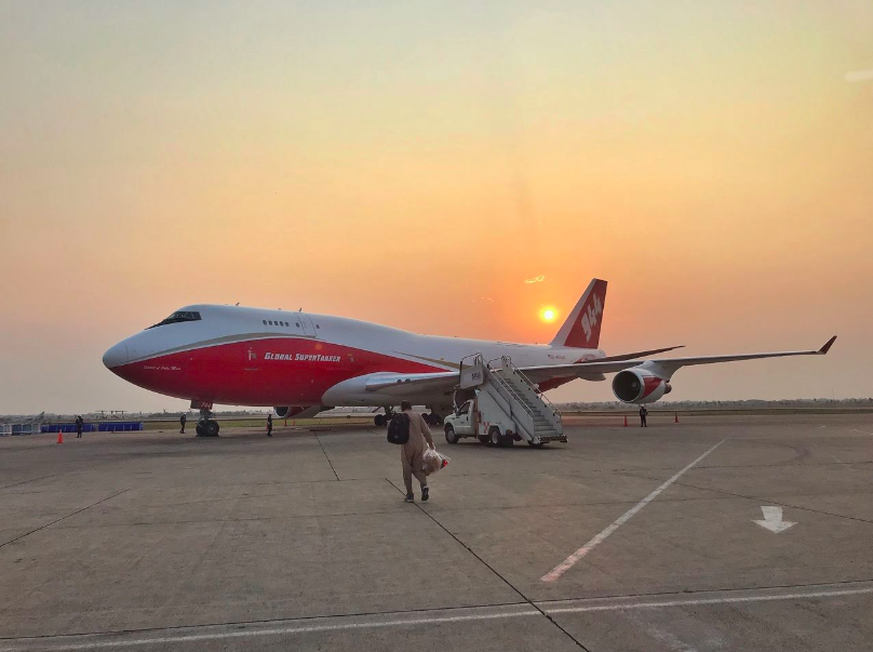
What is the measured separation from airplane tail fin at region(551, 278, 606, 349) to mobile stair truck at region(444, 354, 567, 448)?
83.0 feet

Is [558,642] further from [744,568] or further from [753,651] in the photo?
[744,568]

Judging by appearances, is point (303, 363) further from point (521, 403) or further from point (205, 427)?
point (521, 403)

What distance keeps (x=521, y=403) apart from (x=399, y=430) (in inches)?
427

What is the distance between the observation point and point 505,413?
1984cm

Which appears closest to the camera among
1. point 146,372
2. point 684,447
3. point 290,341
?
point 684,447

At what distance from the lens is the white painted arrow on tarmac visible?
7393mm

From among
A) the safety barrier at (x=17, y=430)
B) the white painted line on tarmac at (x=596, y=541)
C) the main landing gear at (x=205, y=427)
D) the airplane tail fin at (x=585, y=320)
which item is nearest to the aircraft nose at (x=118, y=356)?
the main landing gear at (x=205, y=427)

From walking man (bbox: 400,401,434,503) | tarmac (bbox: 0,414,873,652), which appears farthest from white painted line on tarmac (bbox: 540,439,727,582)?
walking man (bbox: 400,401,434,503)

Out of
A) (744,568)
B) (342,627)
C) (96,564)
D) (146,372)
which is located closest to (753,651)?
(744,568)

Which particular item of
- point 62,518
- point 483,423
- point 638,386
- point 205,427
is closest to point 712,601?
point 62,518

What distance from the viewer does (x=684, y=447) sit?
19.0 metres

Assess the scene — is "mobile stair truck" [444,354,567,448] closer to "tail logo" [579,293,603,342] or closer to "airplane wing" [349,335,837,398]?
"airplane wing" [349,335,837,398]

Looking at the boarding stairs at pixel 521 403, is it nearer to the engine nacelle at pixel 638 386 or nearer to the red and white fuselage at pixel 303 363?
the red and white fuselage at pixel 303 363

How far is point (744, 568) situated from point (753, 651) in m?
2.10
